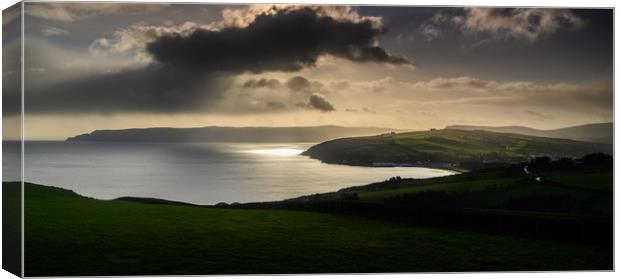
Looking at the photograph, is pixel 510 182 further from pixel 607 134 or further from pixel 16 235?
pixel 16 235

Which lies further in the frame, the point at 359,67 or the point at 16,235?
the point at 359,67

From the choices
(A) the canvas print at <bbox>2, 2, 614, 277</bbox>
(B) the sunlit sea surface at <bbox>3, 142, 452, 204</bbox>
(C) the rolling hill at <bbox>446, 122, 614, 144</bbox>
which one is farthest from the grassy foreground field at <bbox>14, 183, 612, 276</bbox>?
(C) the rolling hill at <bbox>446, 122, 614, 144</bbox>

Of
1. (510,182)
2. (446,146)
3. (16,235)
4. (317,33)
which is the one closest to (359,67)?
(317,33)

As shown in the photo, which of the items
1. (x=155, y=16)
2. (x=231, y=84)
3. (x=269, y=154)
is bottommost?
(x=269, y=154)

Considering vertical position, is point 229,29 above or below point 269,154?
above

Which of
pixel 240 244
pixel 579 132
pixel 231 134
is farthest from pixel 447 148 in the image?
pixel 240 244

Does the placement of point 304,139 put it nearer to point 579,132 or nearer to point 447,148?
point 447,148

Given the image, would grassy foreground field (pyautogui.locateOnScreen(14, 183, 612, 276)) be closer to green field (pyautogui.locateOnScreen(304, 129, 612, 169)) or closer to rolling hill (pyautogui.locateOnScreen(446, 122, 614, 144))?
green field (pyautogui.locateOnScreen(304, 129, 612, 169))
